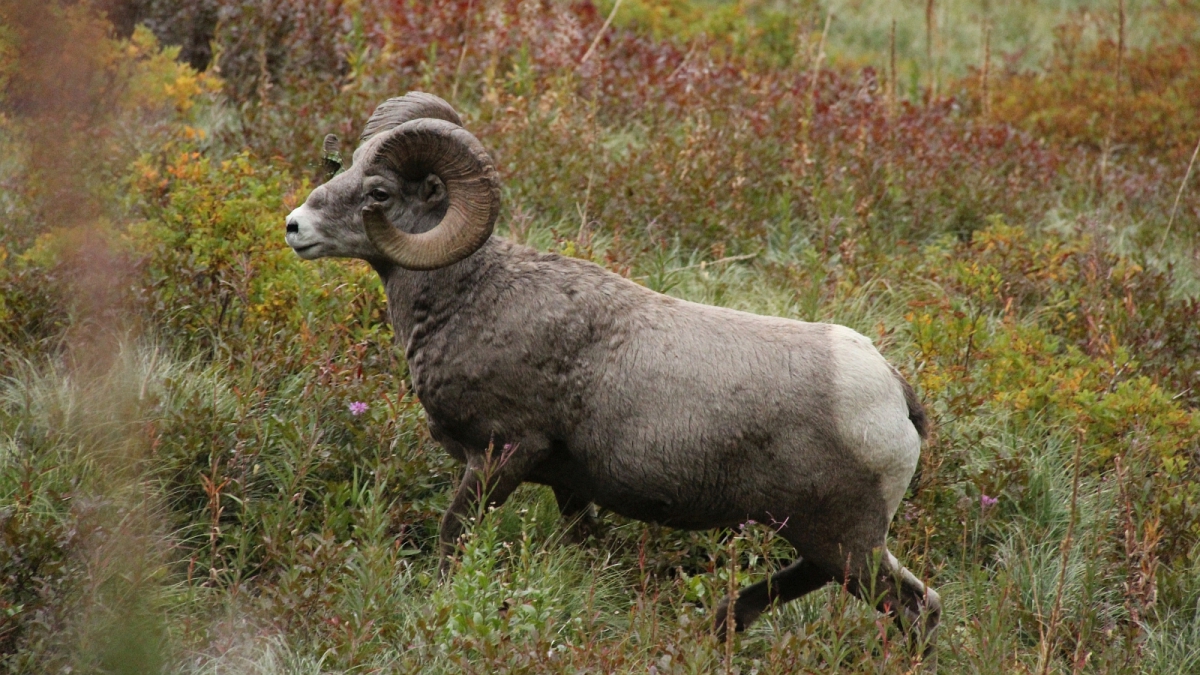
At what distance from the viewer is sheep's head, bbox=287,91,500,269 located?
492 cm

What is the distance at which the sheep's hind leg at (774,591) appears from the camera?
520 centimetres

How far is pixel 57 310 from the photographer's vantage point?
6.35 m

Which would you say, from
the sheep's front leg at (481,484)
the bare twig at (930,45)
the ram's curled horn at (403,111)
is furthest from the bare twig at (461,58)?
the sheep's front leg at (481,484)

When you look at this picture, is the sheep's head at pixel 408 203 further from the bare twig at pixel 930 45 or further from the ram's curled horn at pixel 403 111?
the bare twig at pixel 930 45

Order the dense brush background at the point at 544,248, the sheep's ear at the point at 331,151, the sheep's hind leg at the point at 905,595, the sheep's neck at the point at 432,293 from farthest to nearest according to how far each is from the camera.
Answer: the sheep's ear at the point at 331,151
the sheep's neck at the point at 432,293
the sheep's hind leg at the point at 905,595
the dense brush background at the point at 544,248

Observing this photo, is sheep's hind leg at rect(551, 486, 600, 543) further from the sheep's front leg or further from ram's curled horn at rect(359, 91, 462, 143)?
ram's curled horn at rect(359, 91, 462, 143)

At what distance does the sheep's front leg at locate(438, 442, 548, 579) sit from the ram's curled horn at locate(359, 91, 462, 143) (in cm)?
168

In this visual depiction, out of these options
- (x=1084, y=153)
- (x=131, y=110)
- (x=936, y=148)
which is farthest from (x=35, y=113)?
(x=1084, y=153)


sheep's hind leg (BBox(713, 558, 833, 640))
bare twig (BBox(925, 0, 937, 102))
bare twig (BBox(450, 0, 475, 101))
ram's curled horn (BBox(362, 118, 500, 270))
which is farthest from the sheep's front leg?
bare twig (BBox(925, 0, 937, 102))

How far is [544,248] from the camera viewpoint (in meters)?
7.75

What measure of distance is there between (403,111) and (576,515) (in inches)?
84.9

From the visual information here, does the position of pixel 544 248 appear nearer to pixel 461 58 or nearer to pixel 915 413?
pixel 461 58

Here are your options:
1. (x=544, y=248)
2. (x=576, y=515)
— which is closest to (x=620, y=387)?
(x=576, y=515)

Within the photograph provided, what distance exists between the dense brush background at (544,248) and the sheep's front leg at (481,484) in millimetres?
229
